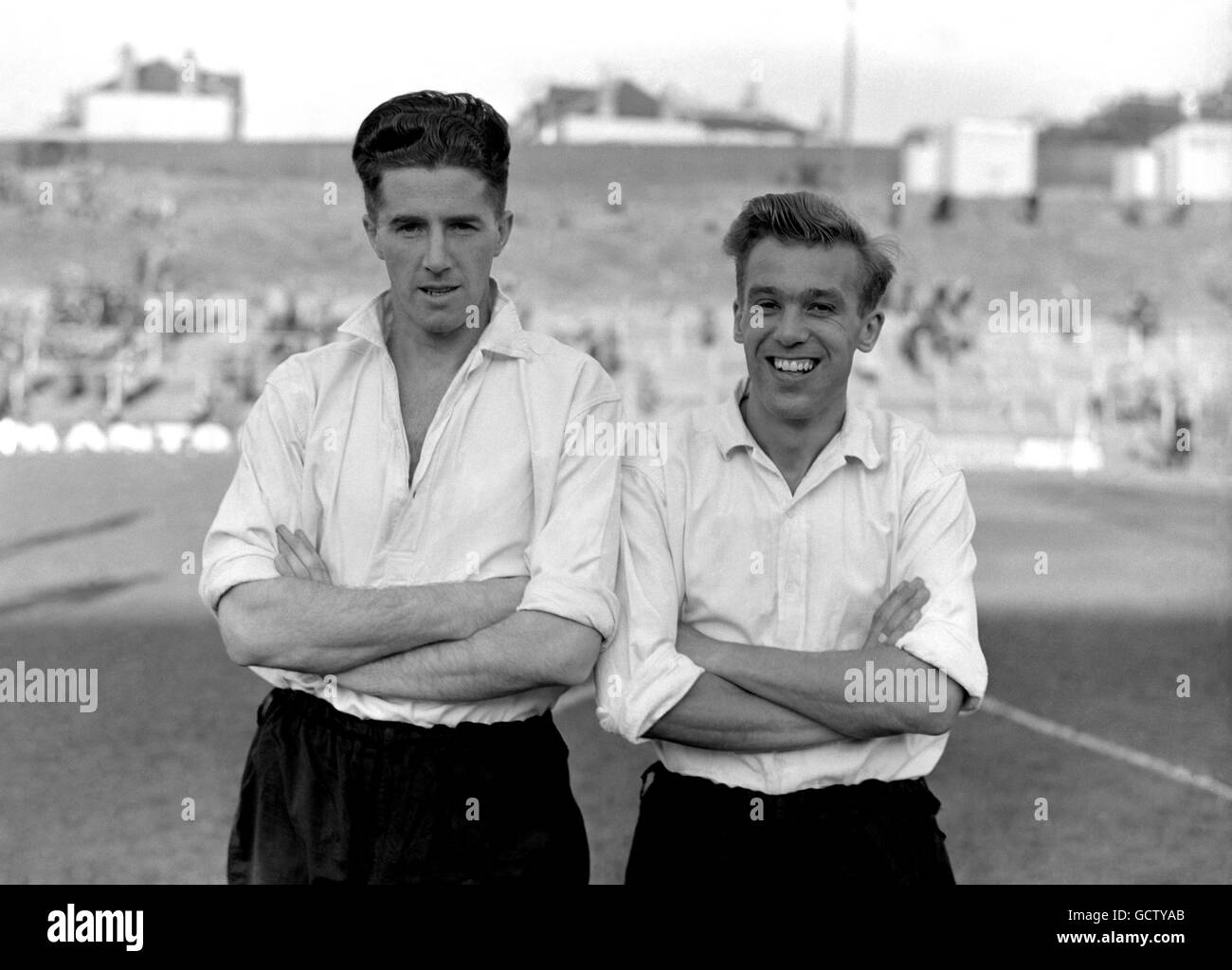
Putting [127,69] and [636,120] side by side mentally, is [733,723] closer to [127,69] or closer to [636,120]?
[636,120]

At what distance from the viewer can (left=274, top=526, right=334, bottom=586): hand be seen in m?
2.37

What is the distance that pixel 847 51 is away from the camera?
5.34 m

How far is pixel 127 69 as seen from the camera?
5.88 metres

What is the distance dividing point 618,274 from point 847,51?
10.1 feet

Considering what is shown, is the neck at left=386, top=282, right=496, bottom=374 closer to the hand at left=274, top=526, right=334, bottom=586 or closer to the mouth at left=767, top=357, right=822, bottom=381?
the hand at left=274, top=526, right=334, bottom=586

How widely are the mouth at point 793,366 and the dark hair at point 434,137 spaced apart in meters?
0.52

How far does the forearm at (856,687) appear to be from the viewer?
2.27m
